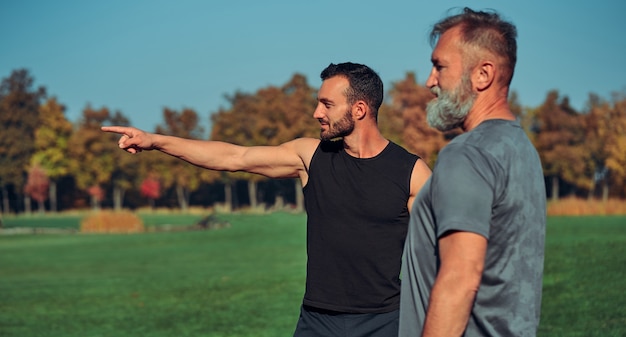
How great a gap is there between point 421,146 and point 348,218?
1934 inches

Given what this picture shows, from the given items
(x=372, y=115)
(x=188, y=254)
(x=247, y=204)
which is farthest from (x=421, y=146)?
(x=372, y=115)


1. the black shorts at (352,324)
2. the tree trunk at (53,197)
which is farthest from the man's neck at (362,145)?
the tree trunk at (53,197)

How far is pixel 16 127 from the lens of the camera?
85938 mm

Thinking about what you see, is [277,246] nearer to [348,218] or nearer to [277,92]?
[348,218]

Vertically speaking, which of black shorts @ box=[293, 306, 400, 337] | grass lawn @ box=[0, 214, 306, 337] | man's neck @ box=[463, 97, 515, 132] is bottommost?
grass lawn @ box=[0, 214, 306, 337]

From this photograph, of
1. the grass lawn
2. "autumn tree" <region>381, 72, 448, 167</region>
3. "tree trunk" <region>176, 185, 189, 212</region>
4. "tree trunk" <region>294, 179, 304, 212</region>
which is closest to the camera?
the grass lawn

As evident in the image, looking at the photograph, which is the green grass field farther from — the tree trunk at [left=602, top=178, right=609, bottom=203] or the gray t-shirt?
the tree trunk at [left=602, top=178, right=609, bottom=203]

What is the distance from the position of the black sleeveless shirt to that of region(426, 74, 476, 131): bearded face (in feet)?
6.92

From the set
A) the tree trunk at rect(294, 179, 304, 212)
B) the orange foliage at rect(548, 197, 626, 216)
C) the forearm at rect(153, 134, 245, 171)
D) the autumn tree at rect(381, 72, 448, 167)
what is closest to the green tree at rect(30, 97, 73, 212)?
the tree trunk at rect(294, 179, 304, 212)

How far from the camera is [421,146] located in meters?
53.8

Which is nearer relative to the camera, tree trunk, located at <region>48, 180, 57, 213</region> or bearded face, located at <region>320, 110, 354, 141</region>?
bearded face, located at <region>320, 110, 354, 141</region>

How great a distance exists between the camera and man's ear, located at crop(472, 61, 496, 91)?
305cm

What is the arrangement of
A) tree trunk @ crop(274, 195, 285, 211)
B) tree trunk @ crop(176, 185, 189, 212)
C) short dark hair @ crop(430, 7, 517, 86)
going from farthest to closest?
1. tree trunk @ crop(176, 185, 189, 212)
2. tree trunk @ crop(274, 195, 285, 211)
3. short dark hair @ crop(430, 7, 517, 86)

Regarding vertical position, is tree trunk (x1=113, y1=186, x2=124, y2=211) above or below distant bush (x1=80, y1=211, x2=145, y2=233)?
above
